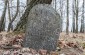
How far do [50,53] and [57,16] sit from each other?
4.03ft

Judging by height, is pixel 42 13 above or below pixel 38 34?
above

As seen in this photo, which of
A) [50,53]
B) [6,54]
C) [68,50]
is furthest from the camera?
[68,50]

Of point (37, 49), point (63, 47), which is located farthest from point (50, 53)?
point (63, 47)

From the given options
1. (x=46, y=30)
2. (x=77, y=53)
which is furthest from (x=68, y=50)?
(x=46, y=30)

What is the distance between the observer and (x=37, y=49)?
806 cm

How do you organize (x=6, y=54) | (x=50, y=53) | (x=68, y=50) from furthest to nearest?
(x=68, y=50) → (x=50, y=53) → (x=6, y=54)

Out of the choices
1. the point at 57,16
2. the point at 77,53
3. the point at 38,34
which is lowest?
the point at 77,53

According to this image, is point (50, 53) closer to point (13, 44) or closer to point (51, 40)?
point (51, 40)

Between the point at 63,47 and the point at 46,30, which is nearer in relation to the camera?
the point at 46,30

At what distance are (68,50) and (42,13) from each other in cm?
152

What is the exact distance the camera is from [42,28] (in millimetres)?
8070

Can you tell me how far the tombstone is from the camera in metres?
8.06

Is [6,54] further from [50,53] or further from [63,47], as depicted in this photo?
[63,47]

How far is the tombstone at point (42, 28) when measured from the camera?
317 inches
